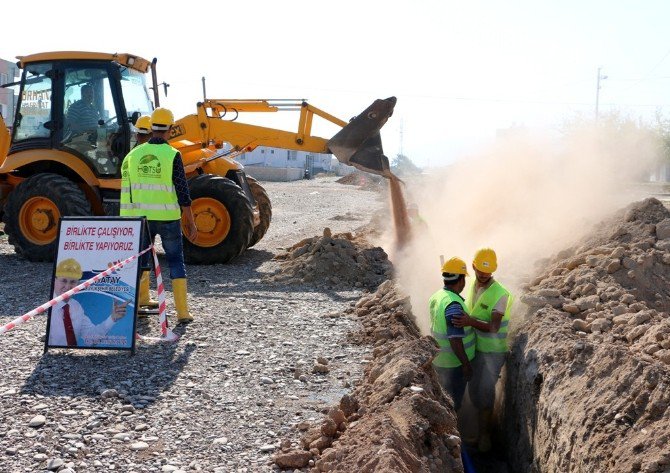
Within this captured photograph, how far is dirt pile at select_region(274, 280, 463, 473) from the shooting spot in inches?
172

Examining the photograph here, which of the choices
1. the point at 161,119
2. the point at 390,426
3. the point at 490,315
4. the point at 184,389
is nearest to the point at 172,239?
the point at 161,119

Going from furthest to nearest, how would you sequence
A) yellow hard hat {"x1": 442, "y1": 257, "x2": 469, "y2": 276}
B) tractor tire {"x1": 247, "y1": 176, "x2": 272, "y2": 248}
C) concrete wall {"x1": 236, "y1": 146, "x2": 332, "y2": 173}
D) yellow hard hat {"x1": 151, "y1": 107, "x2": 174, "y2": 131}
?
concrete wall {"x1": 236, "y1": 146, "x2": 332, "y2": 173} < tractor tire {"x1": 247, "y1": 176, "x2": 272, "y2": 248} < yellow hard hat {"x1": 151, "y1": 107, "x2": 174, "y2": 131} < yellow hard hat {"x1": 442, "y1": 257, "x2": 469, "y2": 276}

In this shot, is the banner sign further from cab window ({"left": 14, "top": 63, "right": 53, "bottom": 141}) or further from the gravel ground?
cab window ({"left": 14, "top": 63, "right": 53, "bottom": 141})

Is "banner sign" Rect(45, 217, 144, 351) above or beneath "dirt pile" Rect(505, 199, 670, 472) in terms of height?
above

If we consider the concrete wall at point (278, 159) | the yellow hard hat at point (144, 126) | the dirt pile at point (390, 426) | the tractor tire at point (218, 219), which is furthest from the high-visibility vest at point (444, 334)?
the concrete wall at point (278, 159)

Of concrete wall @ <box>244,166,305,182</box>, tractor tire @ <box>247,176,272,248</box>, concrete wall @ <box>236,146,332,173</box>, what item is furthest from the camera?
concrete wall @ <box>236,146,332,173</box>

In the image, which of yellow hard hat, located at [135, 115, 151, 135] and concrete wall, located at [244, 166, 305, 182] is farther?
concrete wall, located at [244, 166, 305, 182]

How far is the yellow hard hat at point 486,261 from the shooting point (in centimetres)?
737

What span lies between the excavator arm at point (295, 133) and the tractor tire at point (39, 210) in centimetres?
189

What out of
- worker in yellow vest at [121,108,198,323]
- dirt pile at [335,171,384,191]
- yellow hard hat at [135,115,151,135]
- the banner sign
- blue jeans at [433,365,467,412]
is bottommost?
dirt pile at [335,171,384,191]

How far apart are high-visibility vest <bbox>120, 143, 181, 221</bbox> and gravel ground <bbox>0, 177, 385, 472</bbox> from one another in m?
1.14

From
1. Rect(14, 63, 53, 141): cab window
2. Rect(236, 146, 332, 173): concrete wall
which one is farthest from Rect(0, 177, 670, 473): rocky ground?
Rect(236, 146, 332, 173): concrete wall

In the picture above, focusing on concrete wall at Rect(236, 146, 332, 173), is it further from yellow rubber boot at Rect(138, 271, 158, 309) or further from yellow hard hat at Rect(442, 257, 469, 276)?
yellow hard hat at Rect(442, 257, 469, 276)

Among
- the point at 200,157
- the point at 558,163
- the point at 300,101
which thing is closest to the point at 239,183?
the point at 200,157
